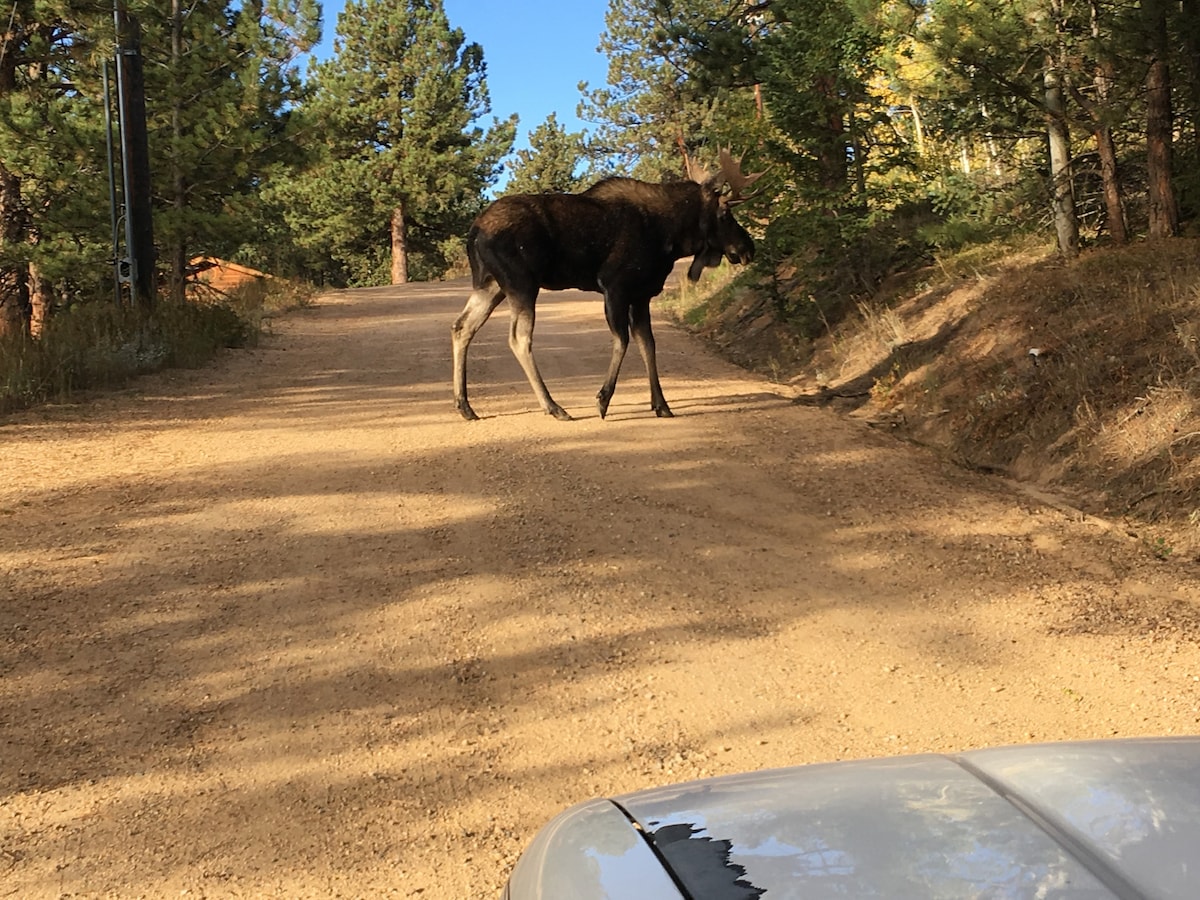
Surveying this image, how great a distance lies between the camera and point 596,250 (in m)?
10.7

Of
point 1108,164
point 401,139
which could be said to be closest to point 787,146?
point 1108,164

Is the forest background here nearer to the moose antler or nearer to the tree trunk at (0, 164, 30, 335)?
the tree trunk at (0, 164, 30, 335)

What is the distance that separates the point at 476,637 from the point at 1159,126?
27.3 feet

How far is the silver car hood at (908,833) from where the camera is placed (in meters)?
1.69

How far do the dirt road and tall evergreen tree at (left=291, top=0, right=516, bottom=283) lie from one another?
117 ft

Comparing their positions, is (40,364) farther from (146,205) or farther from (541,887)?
(541,887)

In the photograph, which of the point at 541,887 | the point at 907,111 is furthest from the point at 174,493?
the point at 907,111

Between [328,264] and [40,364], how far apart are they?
40135 mm

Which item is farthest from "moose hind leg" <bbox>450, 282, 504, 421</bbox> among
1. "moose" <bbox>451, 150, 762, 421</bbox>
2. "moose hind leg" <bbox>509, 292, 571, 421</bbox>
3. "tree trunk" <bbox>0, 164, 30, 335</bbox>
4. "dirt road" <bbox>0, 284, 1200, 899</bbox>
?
"tree trunk" <bbox>0, 164, 30, 335</bbox>

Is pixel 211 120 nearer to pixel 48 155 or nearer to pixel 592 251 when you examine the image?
pixel 48 155

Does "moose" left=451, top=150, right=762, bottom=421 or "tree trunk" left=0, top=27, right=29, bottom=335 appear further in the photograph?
"tree trunk" left=0, top=27, right=29, bottom=335

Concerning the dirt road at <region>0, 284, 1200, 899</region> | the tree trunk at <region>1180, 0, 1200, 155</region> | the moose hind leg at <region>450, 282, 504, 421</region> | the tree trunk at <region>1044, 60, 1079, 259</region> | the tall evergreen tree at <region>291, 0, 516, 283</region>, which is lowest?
the dirt road at <region>0, 284, 1200, 899</region>

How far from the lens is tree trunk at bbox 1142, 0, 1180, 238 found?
923 cm

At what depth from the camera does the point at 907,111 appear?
19.6 m
